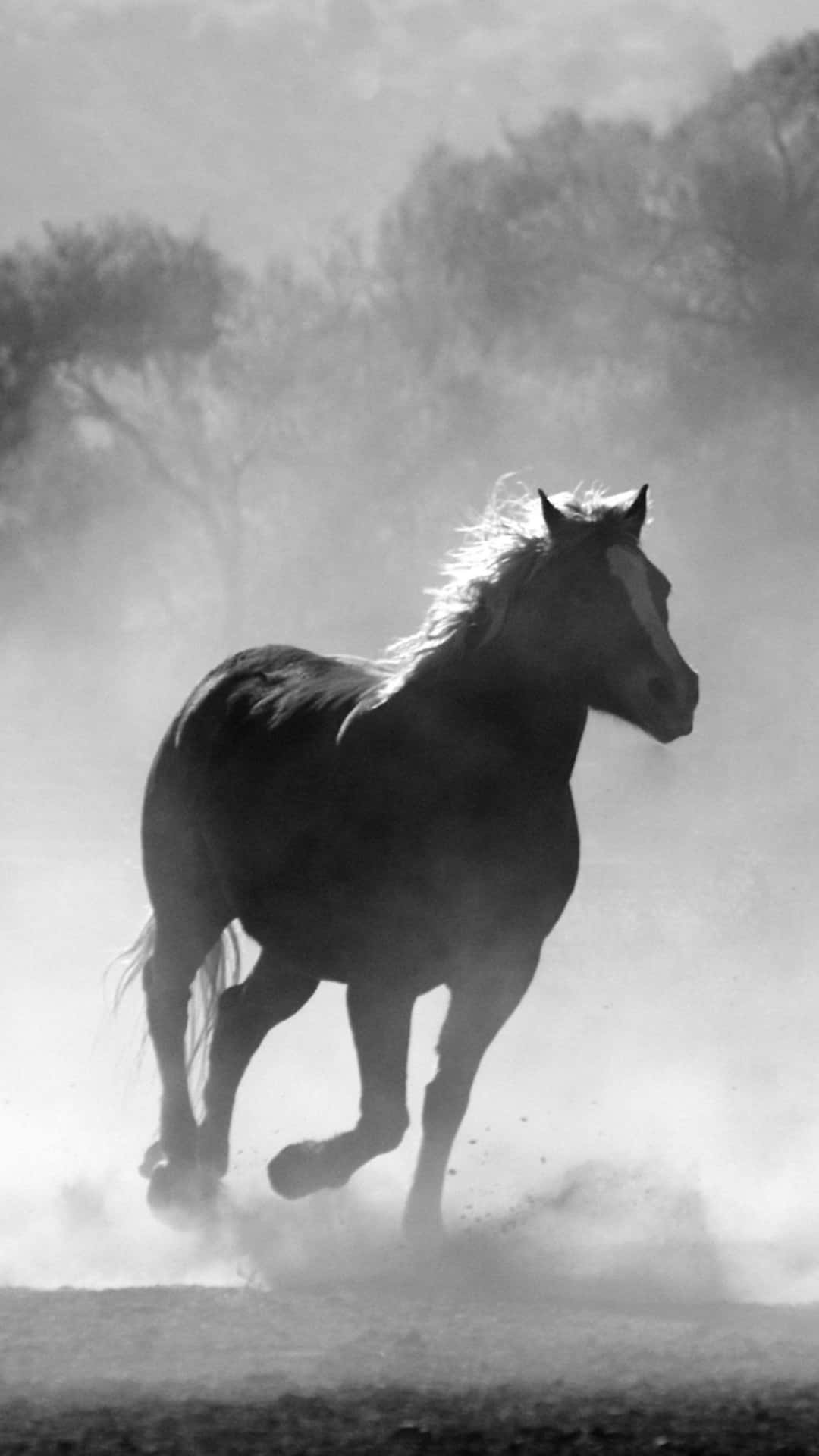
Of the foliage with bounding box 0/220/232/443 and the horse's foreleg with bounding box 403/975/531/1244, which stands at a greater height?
the foliage with bounding box 0/220/232/443

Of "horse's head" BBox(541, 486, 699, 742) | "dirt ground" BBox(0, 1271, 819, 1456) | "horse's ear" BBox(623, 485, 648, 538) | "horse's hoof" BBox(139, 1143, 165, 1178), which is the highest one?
"horse's ear" BBox(623, 485, 648, 538)

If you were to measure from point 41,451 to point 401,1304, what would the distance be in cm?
3838

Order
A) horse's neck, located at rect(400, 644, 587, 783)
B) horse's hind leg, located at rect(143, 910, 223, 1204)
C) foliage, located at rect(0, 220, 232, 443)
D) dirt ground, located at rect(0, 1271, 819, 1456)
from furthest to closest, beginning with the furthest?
1. foliage, located at rect(0, 220, 232, 443)
2. horse's hind leg, located at rect(143, 910, 223, 1204)
3. horse's neck, located at rect(400, 644, 587, 783)
4. dirt ground, located at rect(0, 1271, 819, 1456)

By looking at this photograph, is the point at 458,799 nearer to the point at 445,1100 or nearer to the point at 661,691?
the point at 661,691

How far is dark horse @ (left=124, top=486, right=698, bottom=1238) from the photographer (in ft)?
23.6

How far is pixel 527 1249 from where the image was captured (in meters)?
7.29

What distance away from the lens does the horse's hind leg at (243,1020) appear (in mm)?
8422

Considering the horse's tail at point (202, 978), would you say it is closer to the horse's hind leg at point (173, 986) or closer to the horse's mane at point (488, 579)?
the horse's hind leg at point (173, 986)

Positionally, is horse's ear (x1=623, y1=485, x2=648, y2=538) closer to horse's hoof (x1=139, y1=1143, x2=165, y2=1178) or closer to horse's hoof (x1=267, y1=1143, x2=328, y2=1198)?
horse's hoof (x1=267, y1=1143, x2=328, y2=1198)

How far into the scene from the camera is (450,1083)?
24.0 feet

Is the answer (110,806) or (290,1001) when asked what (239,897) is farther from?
(110,806)

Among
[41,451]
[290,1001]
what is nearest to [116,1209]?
[290,1001]

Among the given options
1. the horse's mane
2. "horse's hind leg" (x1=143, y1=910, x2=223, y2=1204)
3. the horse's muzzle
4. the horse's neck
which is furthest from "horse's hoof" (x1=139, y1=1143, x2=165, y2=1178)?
the horse's muzzle

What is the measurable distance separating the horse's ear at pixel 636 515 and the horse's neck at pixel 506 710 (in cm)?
50
